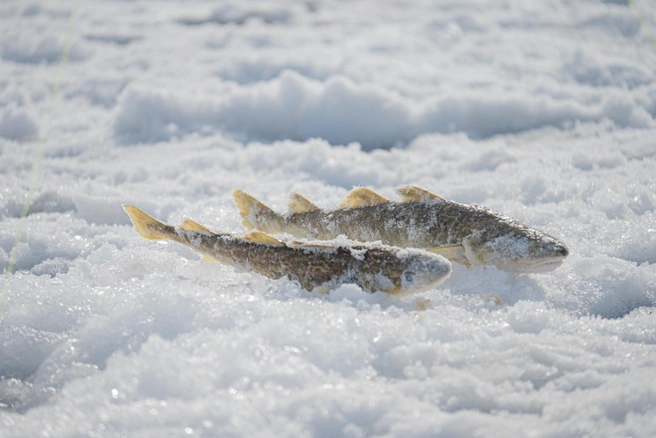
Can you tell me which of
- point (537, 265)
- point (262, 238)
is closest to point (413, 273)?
point (537, 265)

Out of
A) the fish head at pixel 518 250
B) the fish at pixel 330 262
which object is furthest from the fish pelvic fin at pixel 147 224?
the fish head at pixel 518 250

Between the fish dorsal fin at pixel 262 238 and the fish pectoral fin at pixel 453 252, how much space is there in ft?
3.84

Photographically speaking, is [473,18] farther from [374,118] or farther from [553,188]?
[553,188]

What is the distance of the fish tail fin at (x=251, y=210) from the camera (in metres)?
5.64

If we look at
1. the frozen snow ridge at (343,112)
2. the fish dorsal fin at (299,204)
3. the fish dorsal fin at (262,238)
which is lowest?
the frozen snow ridge at (343,112)

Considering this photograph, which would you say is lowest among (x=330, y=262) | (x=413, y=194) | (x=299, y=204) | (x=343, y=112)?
(x=343, y=112)

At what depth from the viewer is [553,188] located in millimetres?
7051

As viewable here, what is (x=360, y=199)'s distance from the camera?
5.30 metres

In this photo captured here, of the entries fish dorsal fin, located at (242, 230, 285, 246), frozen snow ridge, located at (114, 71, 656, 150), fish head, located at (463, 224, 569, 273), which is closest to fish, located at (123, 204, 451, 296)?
fish dorsal fin, located at (242, 230, 285, 246)

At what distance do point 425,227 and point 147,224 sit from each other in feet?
7.72

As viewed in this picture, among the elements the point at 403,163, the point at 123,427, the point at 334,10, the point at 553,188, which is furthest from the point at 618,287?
Result: the point at 334,10

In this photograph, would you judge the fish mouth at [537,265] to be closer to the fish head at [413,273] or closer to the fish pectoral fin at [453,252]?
the fish pectoral fin at [453,252]

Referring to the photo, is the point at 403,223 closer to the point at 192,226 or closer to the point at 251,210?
the point at 251,210

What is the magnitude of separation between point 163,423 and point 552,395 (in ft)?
6.87
